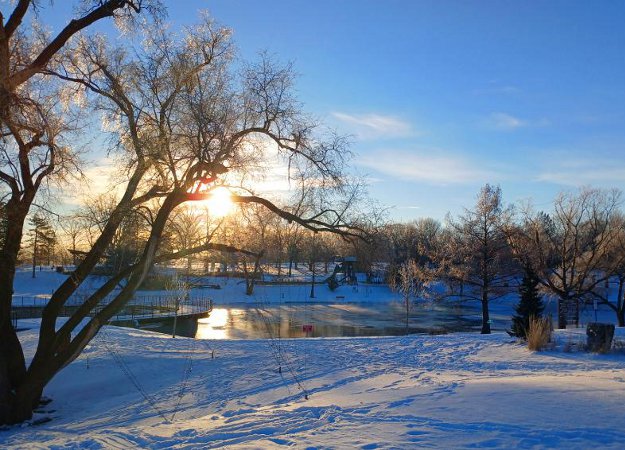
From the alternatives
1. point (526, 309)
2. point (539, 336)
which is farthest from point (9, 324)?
point (526, 309)

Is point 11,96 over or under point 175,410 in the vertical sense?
over

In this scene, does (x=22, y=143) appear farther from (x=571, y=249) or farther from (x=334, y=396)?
(x=571, y=249)

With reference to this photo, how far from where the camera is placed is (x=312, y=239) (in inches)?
547

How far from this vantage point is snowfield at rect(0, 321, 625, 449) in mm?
6176

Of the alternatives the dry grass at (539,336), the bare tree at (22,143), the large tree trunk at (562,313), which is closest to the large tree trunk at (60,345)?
the bare tree at (22,143)

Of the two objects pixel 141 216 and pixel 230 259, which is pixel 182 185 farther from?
pixel 230 259


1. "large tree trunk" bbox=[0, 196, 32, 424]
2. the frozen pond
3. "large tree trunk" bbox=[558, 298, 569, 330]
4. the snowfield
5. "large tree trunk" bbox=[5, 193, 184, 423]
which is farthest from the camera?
the frozen pond

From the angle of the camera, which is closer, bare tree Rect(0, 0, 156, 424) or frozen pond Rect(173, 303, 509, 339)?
bare tree Rect(0, 0, 156, 424)

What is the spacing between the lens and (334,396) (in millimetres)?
9875

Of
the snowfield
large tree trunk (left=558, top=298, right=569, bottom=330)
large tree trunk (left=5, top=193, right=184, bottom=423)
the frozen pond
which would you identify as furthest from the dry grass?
the frozen pond

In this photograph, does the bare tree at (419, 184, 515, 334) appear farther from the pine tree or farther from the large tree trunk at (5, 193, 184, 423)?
the large tree trunk at (5, 193, 184, 423)

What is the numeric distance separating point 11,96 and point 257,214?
18.6ft

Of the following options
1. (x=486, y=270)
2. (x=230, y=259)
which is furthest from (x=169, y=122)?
(x=486, y=270)

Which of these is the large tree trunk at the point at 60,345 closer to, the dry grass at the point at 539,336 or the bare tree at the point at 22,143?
the bare tree at the point at 22,143
